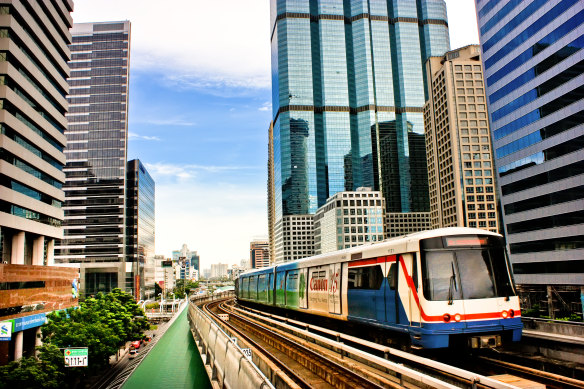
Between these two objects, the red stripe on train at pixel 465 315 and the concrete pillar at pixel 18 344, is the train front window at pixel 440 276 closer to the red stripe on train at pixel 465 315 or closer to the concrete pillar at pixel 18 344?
the red stripe on train at pixel 465 315

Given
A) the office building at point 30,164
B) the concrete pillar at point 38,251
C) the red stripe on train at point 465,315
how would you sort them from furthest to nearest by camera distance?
1. the concrete pillar at point 38,251
2. the office building at point 30,164
3. the red stripe on train at point 465,315

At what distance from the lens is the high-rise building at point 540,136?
53.1 meters

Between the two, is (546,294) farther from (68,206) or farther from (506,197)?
(68,206)

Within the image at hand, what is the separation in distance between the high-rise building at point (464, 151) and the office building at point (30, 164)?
97416 mm

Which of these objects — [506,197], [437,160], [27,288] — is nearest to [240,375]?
[27,288]

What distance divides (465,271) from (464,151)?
12414 cm

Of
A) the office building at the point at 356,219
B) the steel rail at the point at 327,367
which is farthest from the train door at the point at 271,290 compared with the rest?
the office building at the point at 356,219

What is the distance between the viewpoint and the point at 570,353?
45.9 feet

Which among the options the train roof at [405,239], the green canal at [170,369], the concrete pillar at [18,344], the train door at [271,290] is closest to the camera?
the train roof at [405,239]

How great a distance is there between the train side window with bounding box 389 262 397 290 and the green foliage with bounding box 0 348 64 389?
89.3 ft

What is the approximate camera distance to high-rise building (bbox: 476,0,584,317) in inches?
2092

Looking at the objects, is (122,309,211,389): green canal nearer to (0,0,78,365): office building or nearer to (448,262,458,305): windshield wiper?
(0,0,78,365): office building

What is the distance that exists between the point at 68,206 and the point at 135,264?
1022 inches

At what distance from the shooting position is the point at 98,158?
139750 mm
